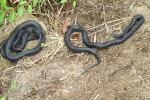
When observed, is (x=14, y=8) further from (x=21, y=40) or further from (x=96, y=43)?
(x=96, y=43)

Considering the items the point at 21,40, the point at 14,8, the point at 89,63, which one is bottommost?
the point at 89,63

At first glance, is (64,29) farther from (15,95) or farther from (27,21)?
(15,95)

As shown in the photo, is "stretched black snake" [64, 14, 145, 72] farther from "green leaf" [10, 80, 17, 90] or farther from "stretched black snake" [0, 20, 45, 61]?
"green leaf" [10, 80, 17, 90]

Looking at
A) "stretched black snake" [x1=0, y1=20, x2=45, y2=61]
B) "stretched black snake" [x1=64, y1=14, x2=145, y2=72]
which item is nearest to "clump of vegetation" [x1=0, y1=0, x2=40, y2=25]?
"stretched black snake" [x1=0, y1=20, x2=45, y2=61]

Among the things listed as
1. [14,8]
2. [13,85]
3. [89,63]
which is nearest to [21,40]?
[14,8]

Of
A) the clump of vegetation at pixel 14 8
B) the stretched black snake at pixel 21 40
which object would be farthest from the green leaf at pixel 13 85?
the clump of vegetation at pixel 14 8

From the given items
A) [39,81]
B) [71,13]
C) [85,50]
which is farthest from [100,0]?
[39,81]

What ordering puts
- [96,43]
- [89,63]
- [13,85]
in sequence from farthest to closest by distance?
[96,43]
[89,63]
[13,85]
